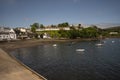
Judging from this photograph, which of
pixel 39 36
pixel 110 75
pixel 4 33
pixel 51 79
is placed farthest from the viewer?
pixel 39 36

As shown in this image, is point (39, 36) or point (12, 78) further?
point (39, 36)

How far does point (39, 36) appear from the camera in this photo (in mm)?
190000

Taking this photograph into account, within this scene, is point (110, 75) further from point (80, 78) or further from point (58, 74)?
point (58, 74)

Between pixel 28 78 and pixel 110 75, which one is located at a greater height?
pixel 28 78

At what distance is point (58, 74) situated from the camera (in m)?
37.9

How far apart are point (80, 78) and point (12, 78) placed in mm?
14299

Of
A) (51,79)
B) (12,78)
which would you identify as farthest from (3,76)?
(51,79)

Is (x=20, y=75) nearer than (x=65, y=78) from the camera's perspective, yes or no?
Yes

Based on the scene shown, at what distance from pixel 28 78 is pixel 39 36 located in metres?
164

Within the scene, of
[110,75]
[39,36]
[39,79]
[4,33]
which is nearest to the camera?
[39,79]

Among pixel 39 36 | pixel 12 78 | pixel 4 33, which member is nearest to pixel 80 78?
pixel 12 78

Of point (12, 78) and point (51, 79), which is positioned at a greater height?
point (12, 78)

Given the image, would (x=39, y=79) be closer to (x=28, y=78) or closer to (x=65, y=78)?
(x=28, y=78)

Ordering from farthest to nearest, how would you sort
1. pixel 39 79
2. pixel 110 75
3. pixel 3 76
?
1. pixel 110 75
2. pixel 3 76
3. pixel 39 79
